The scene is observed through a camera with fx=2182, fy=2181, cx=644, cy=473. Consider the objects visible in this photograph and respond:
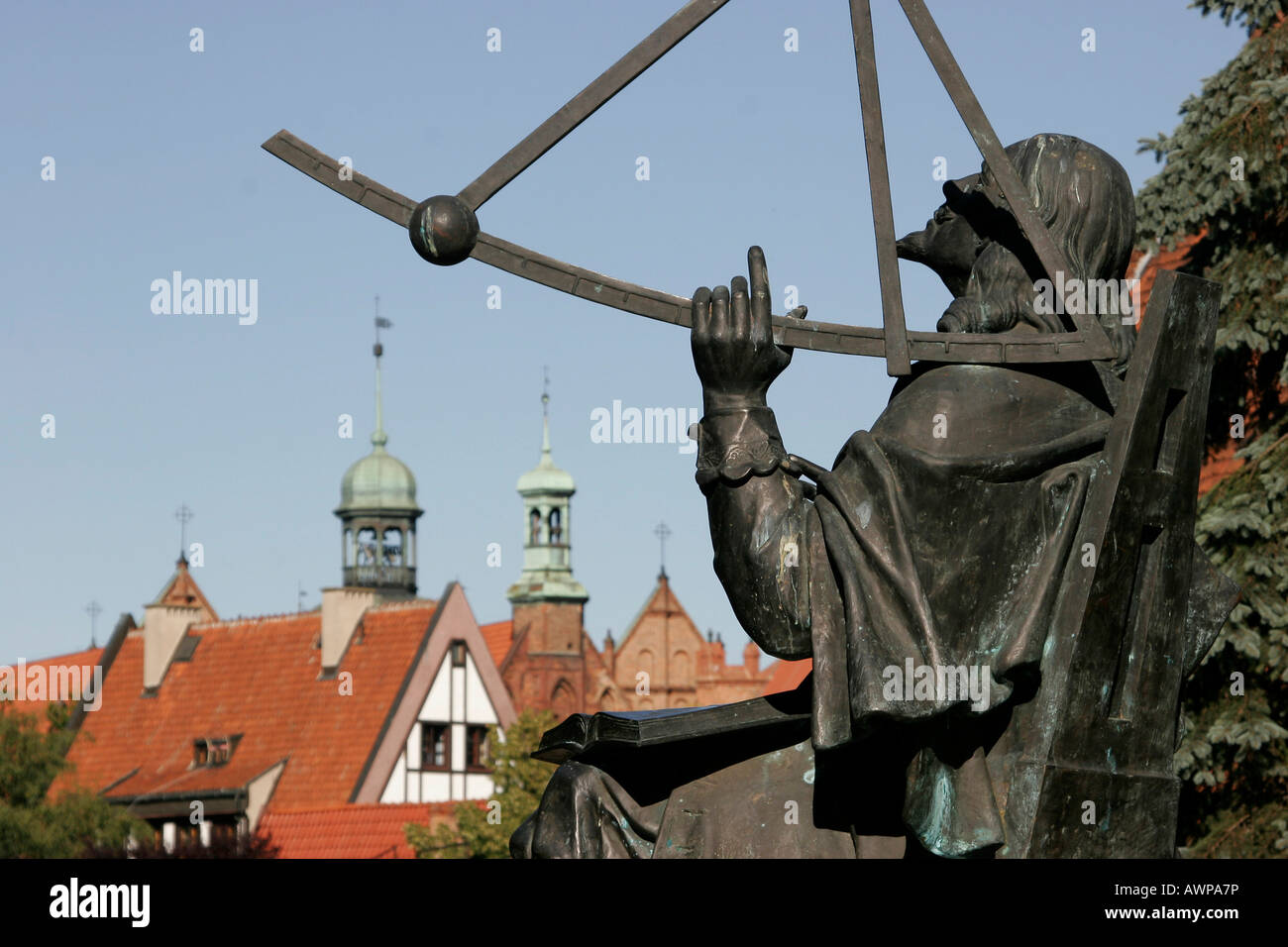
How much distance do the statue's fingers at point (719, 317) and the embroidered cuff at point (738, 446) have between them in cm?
21

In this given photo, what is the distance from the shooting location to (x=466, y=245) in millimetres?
6094

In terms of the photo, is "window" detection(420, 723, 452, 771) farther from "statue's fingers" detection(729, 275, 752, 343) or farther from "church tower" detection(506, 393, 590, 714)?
"statue's fingers" detection(729, 275, 752, 343)

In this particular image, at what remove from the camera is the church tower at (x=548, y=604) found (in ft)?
306

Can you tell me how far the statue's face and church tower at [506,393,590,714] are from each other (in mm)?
85633

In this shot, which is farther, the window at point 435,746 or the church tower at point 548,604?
the church tower at point 548,604

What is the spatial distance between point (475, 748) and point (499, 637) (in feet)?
117

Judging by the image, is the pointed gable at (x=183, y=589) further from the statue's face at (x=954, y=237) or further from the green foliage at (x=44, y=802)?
the statue's face at (x=954, y=237)

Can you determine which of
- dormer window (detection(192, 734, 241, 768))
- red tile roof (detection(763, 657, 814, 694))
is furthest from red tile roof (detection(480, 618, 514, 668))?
dormer window (detection(192, 734, 241, 768))

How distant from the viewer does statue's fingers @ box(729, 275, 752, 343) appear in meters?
6.10

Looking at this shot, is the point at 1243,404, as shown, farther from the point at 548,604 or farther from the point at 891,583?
the point at 548,604

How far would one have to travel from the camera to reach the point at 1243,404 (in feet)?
56.2

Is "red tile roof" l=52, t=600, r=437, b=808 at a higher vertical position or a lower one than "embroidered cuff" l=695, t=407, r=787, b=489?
lower

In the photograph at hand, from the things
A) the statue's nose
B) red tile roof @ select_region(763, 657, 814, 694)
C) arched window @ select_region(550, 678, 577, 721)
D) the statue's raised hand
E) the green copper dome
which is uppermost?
the green copper dome

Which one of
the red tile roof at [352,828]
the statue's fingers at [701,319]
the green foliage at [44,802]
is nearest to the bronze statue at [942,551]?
the statue's fingers at [701,319]
